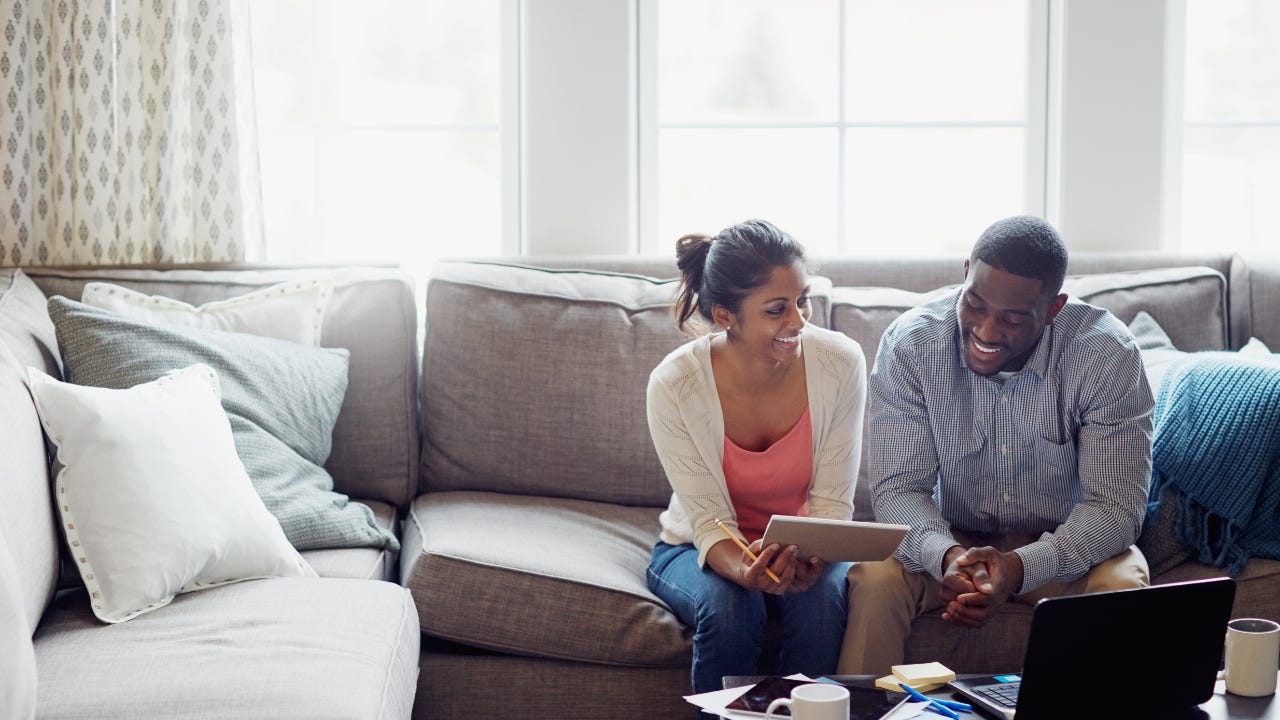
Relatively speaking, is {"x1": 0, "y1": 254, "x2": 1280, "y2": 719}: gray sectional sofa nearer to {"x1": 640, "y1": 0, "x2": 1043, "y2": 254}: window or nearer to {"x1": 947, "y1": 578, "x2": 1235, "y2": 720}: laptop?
{"x1": 640, "y1": 0, "x2": 1043, "y2": 254}: window

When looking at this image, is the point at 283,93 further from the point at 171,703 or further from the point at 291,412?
the point at 171,703

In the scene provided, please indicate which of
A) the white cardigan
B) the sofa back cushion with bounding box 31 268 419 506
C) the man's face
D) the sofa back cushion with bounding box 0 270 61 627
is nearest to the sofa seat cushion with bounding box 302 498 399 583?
the sofa back cushion with bounding box 31 268 419 506

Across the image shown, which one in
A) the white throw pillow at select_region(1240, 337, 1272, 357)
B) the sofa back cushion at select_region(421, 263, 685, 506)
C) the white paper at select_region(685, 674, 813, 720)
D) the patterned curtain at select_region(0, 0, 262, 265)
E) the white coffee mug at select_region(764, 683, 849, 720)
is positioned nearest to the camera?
the white coffee mug at select_region(764, 683, 849, 720)

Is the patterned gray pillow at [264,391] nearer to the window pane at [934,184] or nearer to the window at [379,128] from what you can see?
the window at [379,128]

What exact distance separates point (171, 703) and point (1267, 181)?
2.95 metres

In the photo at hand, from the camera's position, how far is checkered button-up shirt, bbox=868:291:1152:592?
6.68ft

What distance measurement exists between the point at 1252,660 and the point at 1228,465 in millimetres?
705

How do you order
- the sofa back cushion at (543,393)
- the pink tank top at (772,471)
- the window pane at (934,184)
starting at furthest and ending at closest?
the window pane at (934,184)
the sofa back cushion at (543,393)
the pink tank top at (772,471)

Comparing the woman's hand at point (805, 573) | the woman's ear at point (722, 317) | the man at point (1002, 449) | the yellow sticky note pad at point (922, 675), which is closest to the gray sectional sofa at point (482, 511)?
the man at point (1002, 449)

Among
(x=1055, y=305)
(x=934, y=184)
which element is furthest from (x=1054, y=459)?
(x=934, y=184)

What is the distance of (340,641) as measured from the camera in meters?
1.71

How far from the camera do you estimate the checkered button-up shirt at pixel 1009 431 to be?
2035mm

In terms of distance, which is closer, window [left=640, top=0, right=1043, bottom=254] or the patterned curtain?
the patterned curtain

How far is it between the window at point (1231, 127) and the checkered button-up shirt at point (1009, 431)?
127 centimetres
